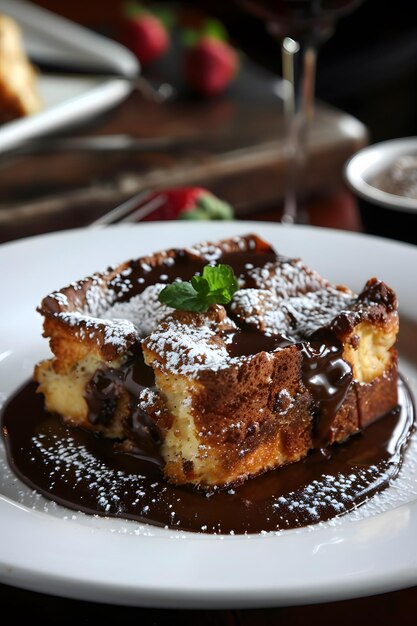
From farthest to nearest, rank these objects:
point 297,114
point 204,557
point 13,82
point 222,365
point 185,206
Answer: point 13,82 → point 297,114 → point 185,206 → point 222,365 → point 204,557

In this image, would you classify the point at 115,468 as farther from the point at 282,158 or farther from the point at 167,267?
the point at 282,158

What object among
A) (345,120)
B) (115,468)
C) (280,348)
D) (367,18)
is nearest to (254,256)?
(280,348)

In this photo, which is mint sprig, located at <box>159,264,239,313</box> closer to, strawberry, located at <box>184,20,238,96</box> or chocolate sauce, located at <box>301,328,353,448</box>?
chocolate sauce, located at <box>301,328,353,448</box>

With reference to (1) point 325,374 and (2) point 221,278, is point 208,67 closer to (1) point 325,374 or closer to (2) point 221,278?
(2) point 221,278

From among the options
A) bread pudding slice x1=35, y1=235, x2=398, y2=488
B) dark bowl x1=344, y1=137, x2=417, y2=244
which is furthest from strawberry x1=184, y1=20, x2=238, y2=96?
bread pudding slice x1=35, y1=235, x2=398, y2=488

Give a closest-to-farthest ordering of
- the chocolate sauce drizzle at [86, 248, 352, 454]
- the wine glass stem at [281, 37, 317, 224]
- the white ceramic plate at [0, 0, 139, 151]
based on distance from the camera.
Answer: the chocolate sauce drizzle at [86, 248, 352, 454], the wine glass stem at [281, 37, 317, 224], the white ceramic plate at [0, 0, 139, 151]

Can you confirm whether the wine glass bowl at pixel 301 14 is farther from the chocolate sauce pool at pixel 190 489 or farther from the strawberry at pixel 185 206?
the chocolate sauce pool at pixel 190 489

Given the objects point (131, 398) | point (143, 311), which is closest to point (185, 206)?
Result: point (143, 311)
